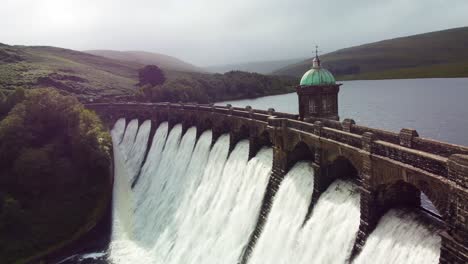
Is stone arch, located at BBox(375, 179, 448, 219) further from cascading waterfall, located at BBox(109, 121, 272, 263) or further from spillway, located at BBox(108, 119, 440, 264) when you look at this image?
cascading waterfall, located at BBox(109, 121, 272, 263)

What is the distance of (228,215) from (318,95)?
16.1 meters

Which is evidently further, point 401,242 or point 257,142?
point 257,142

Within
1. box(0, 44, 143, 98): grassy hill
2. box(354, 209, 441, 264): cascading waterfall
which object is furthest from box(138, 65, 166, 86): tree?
box(354, 209, 441, 264): cascading waterfall

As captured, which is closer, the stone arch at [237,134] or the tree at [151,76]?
the stone arch at [237,134]

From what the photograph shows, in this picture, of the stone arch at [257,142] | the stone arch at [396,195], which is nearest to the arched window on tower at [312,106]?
the stone arch at [257,142]

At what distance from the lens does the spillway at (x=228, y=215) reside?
2211 centimetres

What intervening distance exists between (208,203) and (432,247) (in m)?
29.7

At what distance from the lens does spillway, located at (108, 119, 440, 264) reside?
72.5 feet

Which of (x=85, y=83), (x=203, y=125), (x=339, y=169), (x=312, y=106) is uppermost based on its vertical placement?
(x=85, y=83)

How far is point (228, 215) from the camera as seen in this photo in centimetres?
3984

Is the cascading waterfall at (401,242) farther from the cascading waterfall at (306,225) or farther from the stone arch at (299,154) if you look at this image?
the stone arch at (299,154)

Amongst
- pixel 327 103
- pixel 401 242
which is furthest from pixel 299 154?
pixel 401 242

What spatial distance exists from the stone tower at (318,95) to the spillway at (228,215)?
21.8ft

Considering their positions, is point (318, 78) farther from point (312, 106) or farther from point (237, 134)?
point (237, 134)
